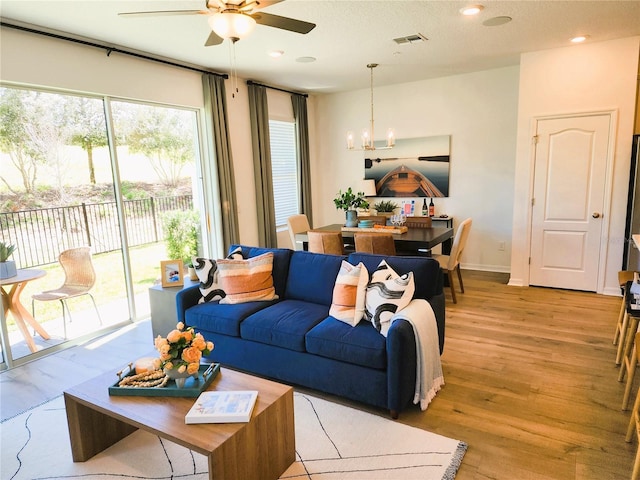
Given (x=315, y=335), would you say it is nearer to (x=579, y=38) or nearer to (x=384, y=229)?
(x=384, y=229)

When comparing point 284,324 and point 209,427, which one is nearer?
point 209,427

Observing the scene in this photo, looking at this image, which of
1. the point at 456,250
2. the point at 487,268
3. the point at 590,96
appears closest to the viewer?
the point at 590,96

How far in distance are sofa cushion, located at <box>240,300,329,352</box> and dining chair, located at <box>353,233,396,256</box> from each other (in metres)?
1.13

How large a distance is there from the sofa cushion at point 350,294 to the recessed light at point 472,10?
2.24m

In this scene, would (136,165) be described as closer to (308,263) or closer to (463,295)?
(308,263)

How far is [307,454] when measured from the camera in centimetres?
220

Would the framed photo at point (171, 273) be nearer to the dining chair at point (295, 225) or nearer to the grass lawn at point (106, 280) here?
the grass lawn at point (106, 280)

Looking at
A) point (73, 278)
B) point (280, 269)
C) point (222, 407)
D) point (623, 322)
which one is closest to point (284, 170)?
point (280, 269)

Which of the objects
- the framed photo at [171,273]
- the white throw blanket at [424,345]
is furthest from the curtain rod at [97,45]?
the white throw blanket at [424,345]

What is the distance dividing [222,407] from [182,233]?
3355 mm

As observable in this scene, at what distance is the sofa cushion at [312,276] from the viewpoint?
3184 millimetres

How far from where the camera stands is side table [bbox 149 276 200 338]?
3570 millimetres

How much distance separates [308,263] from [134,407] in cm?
171

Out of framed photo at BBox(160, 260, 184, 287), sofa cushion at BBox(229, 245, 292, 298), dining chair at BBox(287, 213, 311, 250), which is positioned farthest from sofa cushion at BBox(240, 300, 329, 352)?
dining chair at BBox(287, 213, 311, 250)
